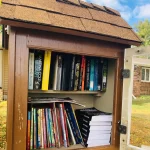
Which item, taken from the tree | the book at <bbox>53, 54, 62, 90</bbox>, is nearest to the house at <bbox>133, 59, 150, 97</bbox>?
the book at <bbox>53, 54, 62, 90</bbox>

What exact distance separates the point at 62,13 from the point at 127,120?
732mm

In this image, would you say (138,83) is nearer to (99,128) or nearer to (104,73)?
(104,73)

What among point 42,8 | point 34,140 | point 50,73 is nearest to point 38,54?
point 50,73

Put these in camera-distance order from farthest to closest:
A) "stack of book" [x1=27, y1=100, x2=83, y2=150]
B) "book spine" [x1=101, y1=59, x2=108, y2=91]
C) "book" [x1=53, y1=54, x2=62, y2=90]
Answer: "book spine" [x1=101, y1=59, x2=108, y2=91]
"book" [x1=53, y1=54, x2=62, y2=90]
"stack of book" [x1=27, y1=100, x2=83, y2=150]

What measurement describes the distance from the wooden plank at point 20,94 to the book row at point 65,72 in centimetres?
14

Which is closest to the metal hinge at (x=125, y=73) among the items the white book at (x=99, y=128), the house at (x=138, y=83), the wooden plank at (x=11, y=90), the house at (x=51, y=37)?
the house at (x=51, y=37)

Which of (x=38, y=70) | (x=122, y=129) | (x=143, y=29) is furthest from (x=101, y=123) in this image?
(x=143, y=29)

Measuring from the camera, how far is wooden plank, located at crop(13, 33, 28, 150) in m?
0.83

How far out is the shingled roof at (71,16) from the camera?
2.70 ft

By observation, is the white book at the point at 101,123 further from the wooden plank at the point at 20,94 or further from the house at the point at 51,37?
the wooden plank at the point at 20,94

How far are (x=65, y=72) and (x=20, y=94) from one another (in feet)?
1.18

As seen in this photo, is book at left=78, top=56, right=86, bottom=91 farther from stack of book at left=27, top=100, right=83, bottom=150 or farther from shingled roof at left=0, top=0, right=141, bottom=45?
shingled roof at left=0, top=0, right=141, bottom=45

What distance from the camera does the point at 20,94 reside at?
841mm

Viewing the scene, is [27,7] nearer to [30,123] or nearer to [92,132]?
[30,123]
